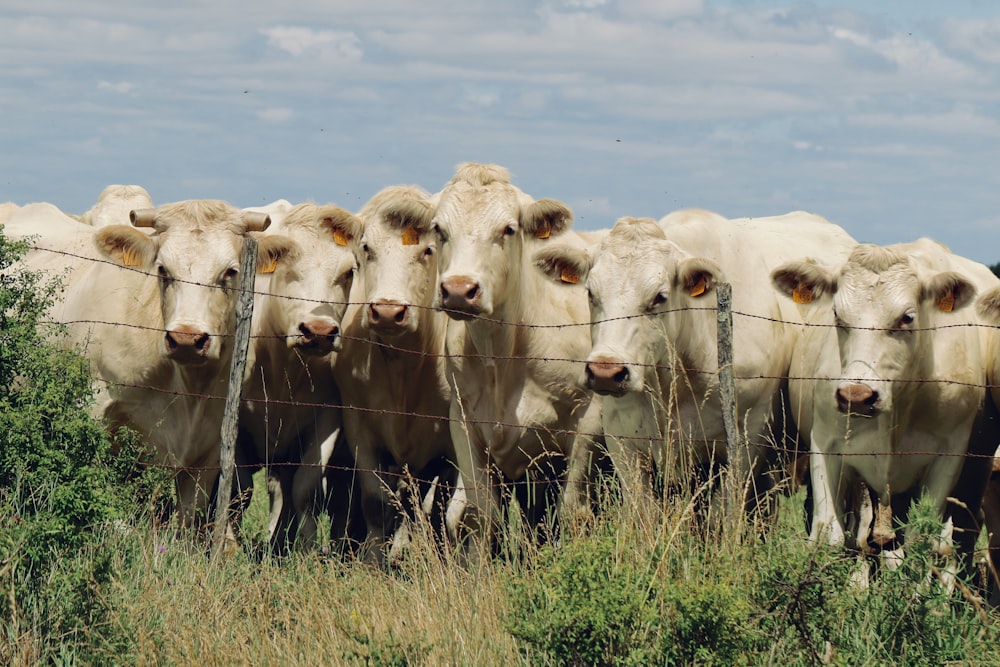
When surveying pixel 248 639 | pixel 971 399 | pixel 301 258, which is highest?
pixel 301 258

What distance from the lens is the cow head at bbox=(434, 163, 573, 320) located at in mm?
7562

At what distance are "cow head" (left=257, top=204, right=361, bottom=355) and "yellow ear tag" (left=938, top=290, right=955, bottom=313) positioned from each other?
345 cm

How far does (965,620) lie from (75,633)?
3508mm

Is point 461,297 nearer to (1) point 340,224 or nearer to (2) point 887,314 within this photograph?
(1) point 340,224

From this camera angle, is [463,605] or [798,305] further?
[798,305]

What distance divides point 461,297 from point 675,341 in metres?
1.20

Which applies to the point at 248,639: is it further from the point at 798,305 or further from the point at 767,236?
the point at 767,236

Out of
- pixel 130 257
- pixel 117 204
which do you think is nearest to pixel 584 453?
pixel 130 257

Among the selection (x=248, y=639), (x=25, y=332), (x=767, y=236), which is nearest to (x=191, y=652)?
(x=248, y=639)

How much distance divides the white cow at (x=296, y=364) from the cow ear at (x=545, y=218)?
4.24 ft

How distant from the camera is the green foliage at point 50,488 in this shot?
17.8ft

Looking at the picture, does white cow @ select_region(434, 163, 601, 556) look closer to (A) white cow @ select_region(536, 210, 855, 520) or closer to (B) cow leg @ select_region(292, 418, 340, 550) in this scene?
(A) white cow @ select_region(536, 210, 855, 520)

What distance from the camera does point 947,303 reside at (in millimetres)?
7320

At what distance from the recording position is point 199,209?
8.16 meters
